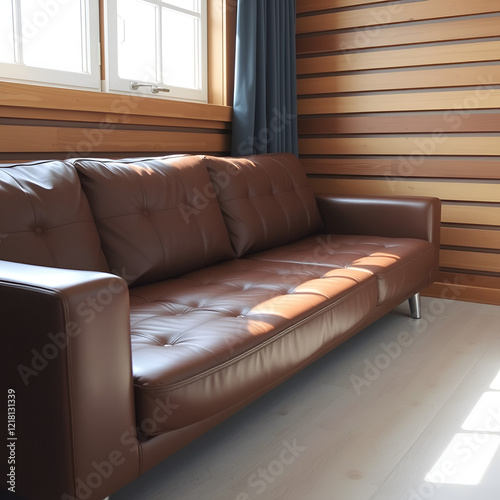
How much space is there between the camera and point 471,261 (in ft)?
11.2

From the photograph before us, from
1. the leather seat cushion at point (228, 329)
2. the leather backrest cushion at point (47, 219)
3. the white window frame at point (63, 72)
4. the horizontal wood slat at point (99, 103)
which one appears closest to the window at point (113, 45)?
the white window frame at point (63, 72)

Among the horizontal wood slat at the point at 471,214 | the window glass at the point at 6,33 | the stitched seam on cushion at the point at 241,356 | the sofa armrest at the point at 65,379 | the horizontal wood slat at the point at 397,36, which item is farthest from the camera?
the horizontal wood slat at the point at 471,214

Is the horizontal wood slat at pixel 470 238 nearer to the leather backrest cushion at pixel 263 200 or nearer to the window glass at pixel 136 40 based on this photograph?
the leather backrest cushion at pixel 263 200

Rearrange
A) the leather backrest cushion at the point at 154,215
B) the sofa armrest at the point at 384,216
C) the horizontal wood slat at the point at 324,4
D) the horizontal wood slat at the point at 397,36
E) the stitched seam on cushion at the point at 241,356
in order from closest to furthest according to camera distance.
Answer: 1. the stitched seam on cushion at the point at 241,356
2. the leather backrest cushion at the point at 154,215
3. the sofa armrest at the point at 384,216
4. the horizontal wood slat at the point at 397,36
5. the horizontal wood slat at the point at 324,4

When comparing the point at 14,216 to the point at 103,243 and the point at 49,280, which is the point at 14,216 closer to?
the point at 103,243

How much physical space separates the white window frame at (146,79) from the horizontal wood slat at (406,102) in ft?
2.46

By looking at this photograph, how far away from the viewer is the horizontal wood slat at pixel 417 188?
3305 mm

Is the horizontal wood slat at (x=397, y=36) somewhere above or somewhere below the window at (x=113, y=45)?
above

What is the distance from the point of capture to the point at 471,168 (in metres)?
3.32

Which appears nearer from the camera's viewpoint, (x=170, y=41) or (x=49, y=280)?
(x=49, y=280)

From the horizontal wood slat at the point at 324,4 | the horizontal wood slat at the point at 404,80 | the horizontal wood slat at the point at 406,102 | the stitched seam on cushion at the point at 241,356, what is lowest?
the stitched seam on cushion at the point at 241,356

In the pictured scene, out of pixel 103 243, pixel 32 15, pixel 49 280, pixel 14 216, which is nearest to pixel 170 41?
pixel 32 15

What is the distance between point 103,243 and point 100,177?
218mm

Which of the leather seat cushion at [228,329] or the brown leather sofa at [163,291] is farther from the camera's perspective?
the leather seat cushion at [228,329]
